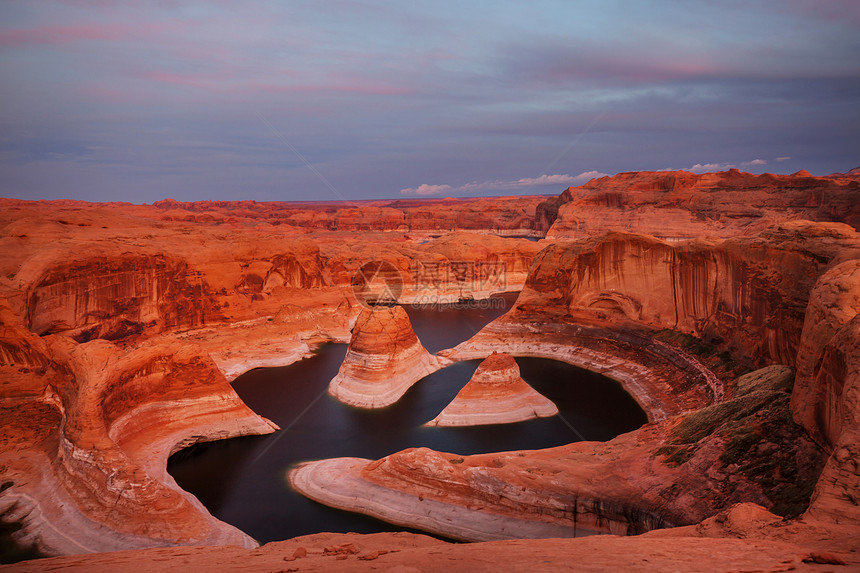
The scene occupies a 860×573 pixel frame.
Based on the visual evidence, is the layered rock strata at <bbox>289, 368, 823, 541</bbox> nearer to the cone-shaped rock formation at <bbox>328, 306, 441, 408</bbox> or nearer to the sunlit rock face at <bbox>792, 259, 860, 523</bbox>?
the sunlit rock face at <bbox>792, 259, 860, 523</bbox>

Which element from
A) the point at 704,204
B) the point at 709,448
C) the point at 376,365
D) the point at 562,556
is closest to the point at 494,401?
the point at 376,365

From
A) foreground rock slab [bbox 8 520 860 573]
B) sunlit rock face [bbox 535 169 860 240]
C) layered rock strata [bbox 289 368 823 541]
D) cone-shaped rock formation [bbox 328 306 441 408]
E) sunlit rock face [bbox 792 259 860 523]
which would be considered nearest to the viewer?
foreground rock slab [bbox 8 520 860 573]

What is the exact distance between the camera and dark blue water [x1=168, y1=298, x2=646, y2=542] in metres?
17.3

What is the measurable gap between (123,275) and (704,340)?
35504 mm

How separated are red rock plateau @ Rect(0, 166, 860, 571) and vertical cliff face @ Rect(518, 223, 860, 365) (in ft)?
0.43

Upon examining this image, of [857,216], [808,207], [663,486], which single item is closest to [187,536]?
[663,486]

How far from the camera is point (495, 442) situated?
22062 millimetres

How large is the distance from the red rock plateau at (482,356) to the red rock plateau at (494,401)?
Answer: 19.5ft

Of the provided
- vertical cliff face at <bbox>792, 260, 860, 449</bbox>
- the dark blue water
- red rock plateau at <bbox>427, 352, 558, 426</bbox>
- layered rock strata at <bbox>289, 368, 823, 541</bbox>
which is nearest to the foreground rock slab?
vertical cliff face at <bbox>792, 260, 860, 449</bbox>

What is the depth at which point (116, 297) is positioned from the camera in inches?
1197

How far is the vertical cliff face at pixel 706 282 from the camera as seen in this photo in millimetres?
19984

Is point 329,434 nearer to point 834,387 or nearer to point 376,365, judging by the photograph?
point 376,365

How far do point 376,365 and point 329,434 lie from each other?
5.11 meters

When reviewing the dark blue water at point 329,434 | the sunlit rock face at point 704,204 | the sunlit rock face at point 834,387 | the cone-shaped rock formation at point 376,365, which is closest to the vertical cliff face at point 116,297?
the dark blue water at point 329,434
